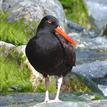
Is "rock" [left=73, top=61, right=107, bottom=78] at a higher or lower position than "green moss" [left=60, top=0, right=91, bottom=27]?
lower

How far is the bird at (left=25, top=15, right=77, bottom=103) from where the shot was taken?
9344 millimetres

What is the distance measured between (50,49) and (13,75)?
10.9 ft

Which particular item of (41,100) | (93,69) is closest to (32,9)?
(93,69)

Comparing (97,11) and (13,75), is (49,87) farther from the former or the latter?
(97,11)

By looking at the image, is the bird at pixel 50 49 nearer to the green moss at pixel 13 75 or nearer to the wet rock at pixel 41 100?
the wet rock at pixel 41 100

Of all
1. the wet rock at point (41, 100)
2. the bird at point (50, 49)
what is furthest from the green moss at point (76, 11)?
the bird at point (50, 49)

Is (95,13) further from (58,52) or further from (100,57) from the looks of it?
(58,52)

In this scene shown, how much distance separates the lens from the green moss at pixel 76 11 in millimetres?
24500

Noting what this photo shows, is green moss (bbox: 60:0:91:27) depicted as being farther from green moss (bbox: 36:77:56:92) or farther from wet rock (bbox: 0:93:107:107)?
wet rock (bbox: 0:93:107:107)

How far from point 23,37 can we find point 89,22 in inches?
409

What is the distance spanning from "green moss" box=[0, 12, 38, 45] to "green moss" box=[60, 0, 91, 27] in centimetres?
777

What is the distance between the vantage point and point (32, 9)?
1827cm

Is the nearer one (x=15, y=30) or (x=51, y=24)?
(x=51, y=24)

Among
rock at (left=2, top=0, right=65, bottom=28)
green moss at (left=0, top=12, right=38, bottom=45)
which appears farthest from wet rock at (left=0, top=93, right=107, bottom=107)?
rock at (left=2, top=0, right=65, bottom=28)
